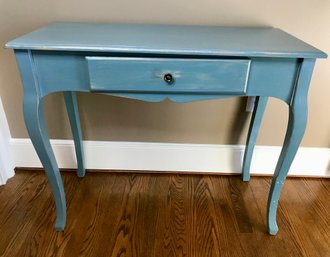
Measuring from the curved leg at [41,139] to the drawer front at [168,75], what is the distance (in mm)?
213

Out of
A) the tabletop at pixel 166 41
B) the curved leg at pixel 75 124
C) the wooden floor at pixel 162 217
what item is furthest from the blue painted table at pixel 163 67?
the wooden floor at pixel 162 217

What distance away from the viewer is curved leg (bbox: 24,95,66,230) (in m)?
0.88

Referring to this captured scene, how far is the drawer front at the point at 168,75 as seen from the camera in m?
0.80

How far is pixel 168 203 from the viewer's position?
4.19ft

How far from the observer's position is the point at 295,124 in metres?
0.91

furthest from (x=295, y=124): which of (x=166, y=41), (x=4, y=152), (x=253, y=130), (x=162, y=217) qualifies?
(x=4, y=152)

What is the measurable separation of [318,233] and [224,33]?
90cm

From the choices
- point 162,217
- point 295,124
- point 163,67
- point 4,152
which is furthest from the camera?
point 4,152

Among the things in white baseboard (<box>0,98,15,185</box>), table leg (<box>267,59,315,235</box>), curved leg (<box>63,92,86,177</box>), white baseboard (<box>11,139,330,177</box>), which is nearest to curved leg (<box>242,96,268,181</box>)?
white baseboard (<box>11,139,330,177</box>)

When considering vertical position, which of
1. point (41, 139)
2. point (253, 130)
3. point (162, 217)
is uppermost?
point (41, 139)

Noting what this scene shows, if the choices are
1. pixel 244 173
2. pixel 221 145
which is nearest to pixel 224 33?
pixel 221 145

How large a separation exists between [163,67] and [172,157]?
696mm

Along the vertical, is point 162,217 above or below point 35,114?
below

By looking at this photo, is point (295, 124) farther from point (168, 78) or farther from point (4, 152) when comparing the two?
point (4, 152)
